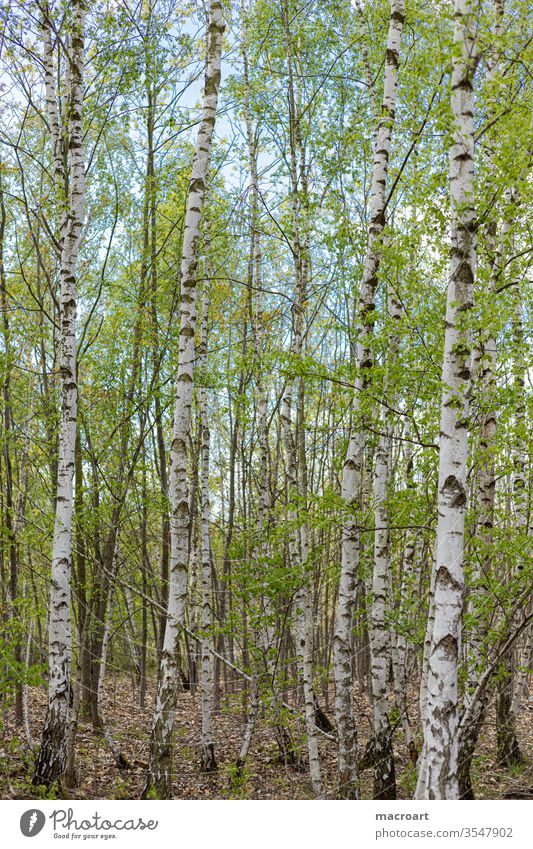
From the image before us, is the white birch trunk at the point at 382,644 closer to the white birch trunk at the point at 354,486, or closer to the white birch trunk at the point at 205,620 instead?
the white birch trunk at the point at 354,486

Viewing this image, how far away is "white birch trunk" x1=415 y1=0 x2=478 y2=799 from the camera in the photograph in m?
4.20

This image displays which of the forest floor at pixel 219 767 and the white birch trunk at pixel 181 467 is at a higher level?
the white birch trunk at pixel 181 467

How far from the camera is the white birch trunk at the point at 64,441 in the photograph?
670 cm

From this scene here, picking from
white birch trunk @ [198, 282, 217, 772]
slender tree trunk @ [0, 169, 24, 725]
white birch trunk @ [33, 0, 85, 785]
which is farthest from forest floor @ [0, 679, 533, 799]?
slender tree trunk @ [0, 169, 24, 725]

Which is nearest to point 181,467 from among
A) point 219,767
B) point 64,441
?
point 64,441

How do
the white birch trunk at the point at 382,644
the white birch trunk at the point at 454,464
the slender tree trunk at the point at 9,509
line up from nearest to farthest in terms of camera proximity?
the white birch trunk at the point at 454,464
the white birch trunk at the point at 382,644
the slender tree trunk at the point at 9,509

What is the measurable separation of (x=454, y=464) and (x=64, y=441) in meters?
4.15

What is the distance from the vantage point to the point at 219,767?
930cm

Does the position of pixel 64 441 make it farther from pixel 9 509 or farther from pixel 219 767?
pixel 219 767

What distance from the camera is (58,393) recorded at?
30.9 feet

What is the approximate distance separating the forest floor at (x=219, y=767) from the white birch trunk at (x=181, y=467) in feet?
4.80

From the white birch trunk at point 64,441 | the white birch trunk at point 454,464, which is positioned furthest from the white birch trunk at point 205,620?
the white birch trunk at point 454,464

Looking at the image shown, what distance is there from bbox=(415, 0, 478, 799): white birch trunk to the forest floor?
8.20 ft
